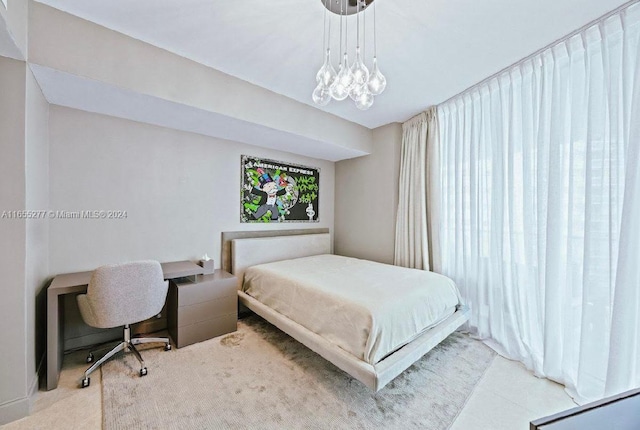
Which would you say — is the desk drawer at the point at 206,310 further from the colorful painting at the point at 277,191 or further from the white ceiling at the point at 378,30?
the white ceiling at the point at 378,30

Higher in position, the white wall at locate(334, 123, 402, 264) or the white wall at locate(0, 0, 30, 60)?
the white wall at locate(0, 0, 30, 60)

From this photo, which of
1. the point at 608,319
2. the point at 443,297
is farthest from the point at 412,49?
the point at 608,319

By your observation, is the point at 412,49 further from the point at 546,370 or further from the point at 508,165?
the point at 546,370

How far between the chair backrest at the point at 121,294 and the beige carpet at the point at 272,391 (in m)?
0.46

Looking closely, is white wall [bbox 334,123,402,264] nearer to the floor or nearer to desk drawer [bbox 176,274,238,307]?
the floor

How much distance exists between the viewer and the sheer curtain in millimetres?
1646

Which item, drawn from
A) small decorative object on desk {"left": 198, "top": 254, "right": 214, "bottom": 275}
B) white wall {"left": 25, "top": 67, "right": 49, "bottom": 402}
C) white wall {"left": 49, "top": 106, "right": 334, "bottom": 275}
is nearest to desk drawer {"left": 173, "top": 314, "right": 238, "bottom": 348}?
small decorative object on desk {"left": 198, "top": 254, "right": 214, "bottom": 275}

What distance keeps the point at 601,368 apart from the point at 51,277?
4.45 m

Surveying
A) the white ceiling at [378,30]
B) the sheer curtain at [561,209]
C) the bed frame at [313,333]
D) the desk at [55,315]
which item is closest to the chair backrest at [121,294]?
the desk at [55,315]

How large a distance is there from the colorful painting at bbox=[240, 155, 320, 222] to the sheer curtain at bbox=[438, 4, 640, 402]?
7.29 feet

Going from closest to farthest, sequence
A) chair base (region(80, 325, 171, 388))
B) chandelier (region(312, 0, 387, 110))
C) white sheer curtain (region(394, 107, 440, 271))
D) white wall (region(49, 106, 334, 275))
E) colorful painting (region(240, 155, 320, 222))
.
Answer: chandelier (region(312, 0, 387, 110)) → chair base (region(80, 325, 171, 388)) → white wall (region(49, 106, 334, 275)) → white sheer curtain (region(394, 107, 440, 271)) → colorful painting (region(240, 155, 320, 222))

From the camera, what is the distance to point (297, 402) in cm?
178

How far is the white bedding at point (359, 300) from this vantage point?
180 cm

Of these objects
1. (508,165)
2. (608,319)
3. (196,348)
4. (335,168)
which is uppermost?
(335,168)
